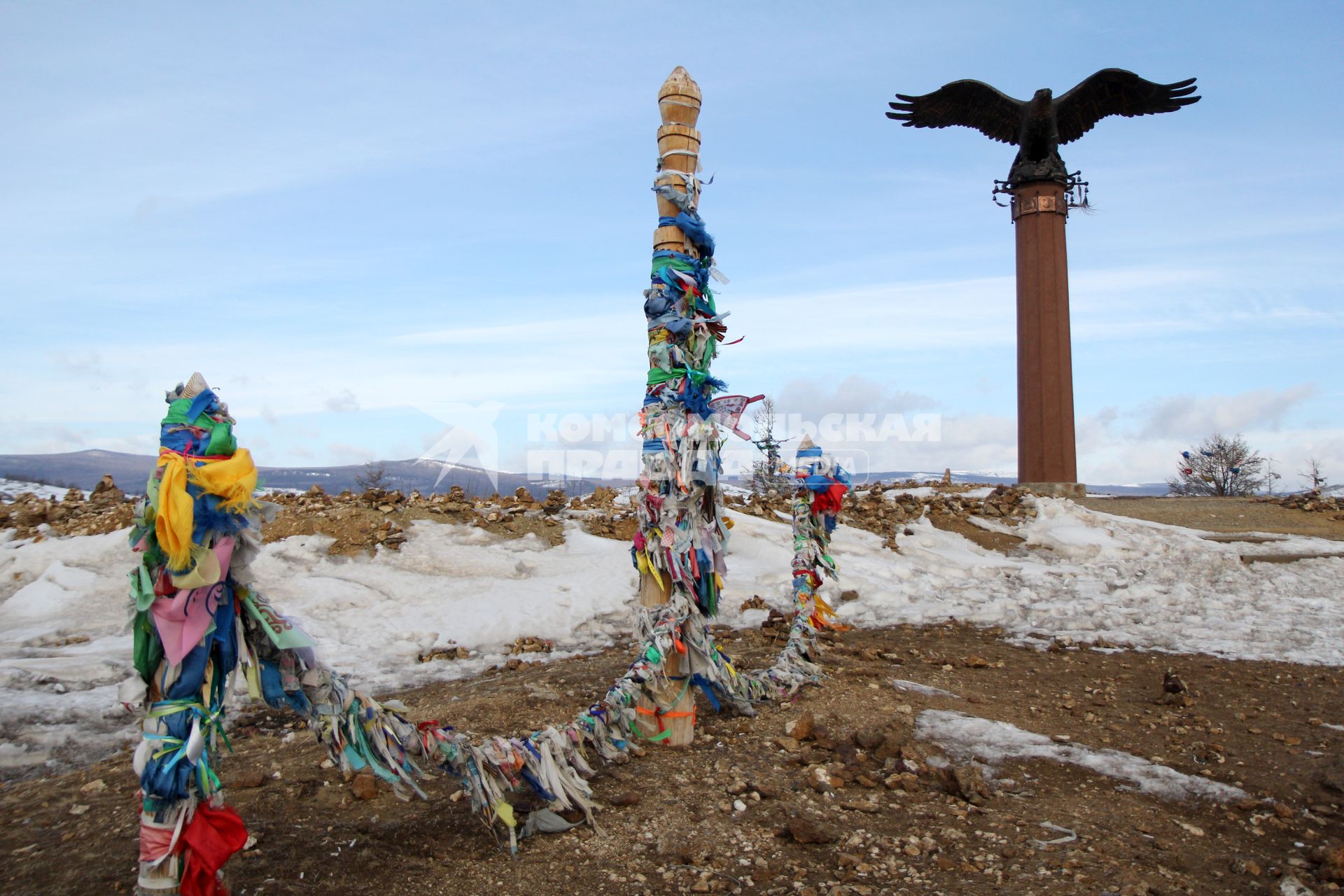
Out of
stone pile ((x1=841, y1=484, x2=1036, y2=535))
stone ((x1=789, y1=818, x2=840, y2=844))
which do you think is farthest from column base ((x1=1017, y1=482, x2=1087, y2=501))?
stone ((x1=789, y1=818, x2=840, y2=844))

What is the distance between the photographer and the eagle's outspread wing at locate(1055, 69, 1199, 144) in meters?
21.1

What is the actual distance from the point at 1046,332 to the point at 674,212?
19.2 m

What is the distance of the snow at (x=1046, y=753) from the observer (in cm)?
434

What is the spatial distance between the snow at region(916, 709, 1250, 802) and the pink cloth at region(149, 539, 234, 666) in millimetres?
3960

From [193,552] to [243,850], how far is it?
155 cm

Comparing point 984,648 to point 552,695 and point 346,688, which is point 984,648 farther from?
point 346,688

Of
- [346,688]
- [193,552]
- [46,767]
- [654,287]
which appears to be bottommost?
[46,767]

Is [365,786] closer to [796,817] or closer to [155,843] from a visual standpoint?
[155,843]

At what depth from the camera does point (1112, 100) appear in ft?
71.5

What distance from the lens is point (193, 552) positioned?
2721 mm

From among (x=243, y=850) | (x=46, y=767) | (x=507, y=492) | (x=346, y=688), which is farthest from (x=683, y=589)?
(x=507, y=492)

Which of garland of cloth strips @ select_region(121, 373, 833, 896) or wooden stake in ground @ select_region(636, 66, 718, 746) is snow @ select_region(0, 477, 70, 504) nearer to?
wooden stake in ground @ select_region(636, 66, 718, 746)

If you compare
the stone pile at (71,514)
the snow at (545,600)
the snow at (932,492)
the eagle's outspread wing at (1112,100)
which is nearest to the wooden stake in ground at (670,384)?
the snow at (545,600)

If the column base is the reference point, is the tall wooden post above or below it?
above
